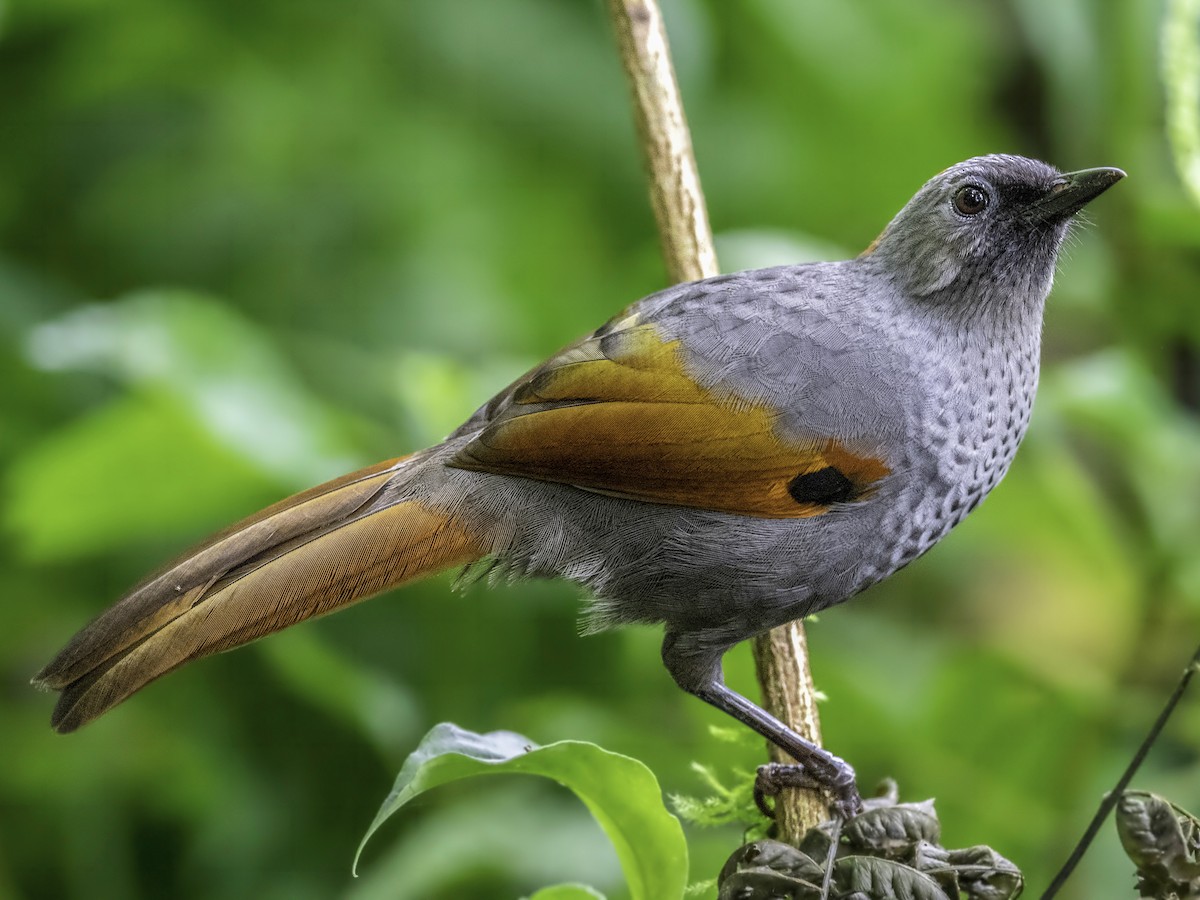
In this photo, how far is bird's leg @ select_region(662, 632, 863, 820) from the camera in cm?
241

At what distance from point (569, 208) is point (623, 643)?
1.81 metres

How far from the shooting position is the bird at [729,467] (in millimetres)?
2422

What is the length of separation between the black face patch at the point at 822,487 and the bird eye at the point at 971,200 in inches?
22.4

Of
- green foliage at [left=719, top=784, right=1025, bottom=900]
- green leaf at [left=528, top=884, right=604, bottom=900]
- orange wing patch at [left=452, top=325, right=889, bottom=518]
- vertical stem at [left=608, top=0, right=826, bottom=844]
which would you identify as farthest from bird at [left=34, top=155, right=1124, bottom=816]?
green leaf at [left=528, top=884, right=604, bottom=900]

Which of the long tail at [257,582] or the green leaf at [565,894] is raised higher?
the long tail at [257,582]

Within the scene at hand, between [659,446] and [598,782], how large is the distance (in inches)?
26.0

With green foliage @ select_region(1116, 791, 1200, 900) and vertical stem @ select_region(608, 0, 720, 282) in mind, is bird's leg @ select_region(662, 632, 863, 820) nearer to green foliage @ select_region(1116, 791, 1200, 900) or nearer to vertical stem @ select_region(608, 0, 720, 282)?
green foliage @ select_region(1116, 791, 1200, 900)

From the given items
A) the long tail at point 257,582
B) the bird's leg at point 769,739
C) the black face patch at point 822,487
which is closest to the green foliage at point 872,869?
the bird's leg at point 769,739

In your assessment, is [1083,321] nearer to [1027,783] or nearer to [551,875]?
[1027,783]

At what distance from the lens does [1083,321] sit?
523 cm

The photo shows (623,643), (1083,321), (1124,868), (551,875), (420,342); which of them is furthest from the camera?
(1083,321)

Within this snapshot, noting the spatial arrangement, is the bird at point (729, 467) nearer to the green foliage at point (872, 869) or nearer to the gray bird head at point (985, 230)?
the gray bird head at point (985, 230)

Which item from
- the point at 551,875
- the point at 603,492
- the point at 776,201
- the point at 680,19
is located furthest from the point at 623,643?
the point at 776,201

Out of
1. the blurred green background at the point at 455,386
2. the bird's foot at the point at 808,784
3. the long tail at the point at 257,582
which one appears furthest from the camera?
the blurred green background at the point at 455,386
